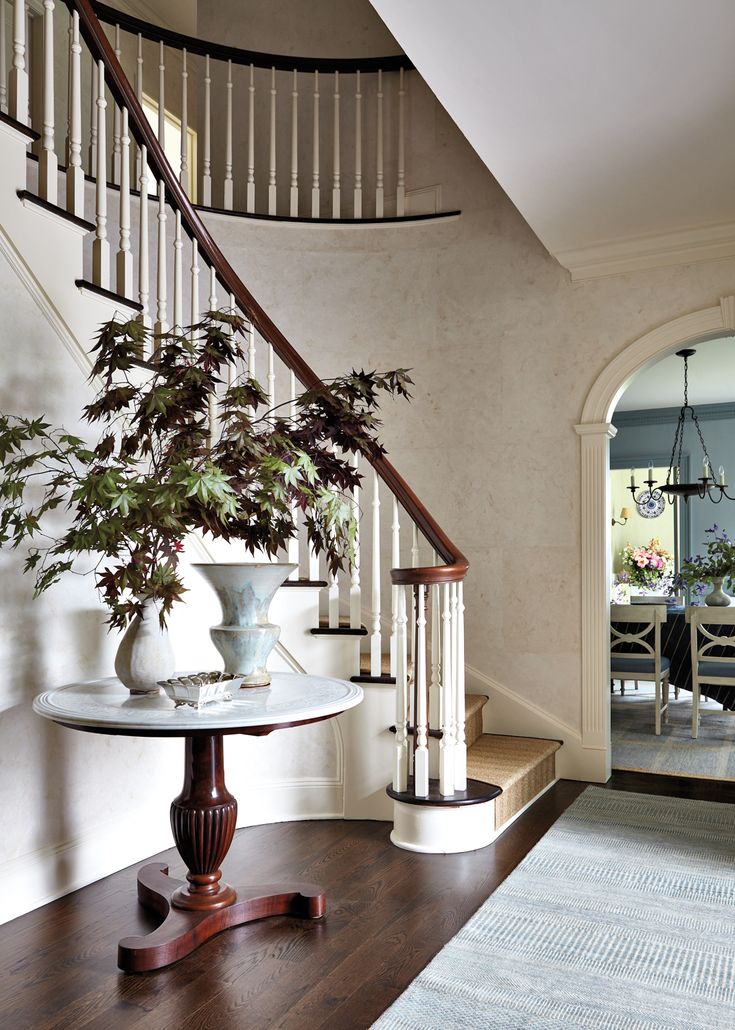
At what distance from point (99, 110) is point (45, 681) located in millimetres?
1995

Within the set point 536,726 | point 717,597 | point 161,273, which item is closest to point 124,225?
point 161,273

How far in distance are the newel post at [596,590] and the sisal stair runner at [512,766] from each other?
25 cm

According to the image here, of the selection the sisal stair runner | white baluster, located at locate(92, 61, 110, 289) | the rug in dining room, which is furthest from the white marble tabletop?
the rug in dining room

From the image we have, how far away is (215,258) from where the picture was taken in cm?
341

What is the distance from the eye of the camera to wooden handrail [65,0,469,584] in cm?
300

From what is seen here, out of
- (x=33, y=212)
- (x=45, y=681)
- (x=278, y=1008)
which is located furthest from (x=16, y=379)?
(x=278, y=1008)

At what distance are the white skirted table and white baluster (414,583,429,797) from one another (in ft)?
1.86

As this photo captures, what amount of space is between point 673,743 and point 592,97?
3886mm

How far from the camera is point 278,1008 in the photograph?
208 cm

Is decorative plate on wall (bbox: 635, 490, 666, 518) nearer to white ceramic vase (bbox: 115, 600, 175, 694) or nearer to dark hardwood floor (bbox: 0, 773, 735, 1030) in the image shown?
dark hardwood floor (bbox: 0, 773, 735, 1030)

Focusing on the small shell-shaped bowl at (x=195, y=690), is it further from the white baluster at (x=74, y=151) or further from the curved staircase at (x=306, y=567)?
the white baluster at (x=74, y=151)

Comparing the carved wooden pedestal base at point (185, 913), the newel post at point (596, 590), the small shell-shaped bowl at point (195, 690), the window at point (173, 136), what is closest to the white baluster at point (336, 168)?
the window at point (173, 136)

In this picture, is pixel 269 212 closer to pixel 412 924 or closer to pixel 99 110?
pixel 99 110

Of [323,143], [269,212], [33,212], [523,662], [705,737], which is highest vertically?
[323,143]
